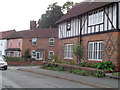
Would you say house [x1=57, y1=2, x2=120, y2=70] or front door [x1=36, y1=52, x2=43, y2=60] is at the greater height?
house [x1=57, y1=2, x2=120, y2=70]

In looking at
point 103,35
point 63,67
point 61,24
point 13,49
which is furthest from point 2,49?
point 103,35

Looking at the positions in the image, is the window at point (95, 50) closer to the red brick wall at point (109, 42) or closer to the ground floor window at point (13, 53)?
the red brick wall at point (109, 42)

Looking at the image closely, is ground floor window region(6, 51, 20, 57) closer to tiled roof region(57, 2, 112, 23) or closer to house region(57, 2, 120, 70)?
house region(57, 2, 120, 70)

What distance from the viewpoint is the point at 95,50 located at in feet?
71.2

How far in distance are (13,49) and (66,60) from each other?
30.8 metres

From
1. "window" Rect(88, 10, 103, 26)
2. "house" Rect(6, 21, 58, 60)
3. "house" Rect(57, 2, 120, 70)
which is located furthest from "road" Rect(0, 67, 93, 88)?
"house" Rect(6, 21, 58, 60)

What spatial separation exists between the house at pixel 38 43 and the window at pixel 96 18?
28.6 m

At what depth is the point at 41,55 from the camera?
5094 centimetres

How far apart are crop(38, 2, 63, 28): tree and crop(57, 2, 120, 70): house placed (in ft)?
127

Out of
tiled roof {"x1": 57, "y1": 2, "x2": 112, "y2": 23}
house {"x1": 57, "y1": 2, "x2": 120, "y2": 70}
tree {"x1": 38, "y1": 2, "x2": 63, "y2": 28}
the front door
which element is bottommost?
the front door

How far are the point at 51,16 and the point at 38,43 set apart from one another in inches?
654

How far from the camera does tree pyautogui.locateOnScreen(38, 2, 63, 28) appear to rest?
219ft

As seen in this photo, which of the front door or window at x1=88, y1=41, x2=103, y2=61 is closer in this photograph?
window at x1=88, y1=41, x2=103, y2=61

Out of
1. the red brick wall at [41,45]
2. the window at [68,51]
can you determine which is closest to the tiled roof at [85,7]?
the window at [68,51]
